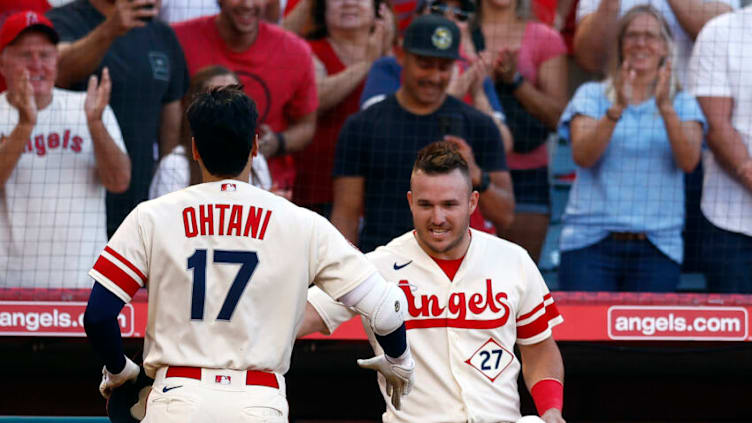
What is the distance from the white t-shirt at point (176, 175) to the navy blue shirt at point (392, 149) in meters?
0.35

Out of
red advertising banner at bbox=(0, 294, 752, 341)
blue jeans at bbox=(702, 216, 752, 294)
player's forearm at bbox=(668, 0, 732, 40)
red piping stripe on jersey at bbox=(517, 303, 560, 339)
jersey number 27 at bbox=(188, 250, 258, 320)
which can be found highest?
player's forearm at bbox=(668, 0, 732, 40)

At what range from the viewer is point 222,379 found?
96.1 inches

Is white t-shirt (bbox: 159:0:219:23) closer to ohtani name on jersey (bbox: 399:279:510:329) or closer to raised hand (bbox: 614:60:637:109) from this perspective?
raised hand (bbox: 614:60:637:109)

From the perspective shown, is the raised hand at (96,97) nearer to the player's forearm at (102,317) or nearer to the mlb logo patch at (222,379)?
the player's forearm at (102,317)

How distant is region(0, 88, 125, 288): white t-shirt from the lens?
15.3 feet

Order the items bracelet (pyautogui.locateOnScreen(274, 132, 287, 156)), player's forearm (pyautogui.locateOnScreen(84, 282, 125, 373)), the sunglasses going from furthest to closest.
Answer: the sunglasses < bracelet (pyautogui.locateOnScreen(274, 132, 287, 156)) < player's forearm (pyautogui.locateOnScreen(84, 282, 125, 373))

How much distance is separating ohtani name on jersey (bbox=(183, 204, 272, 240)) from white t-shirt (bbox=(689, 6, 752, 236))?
314 centimetres

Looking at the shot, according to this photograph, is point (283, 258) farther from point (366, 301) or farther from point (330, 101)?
point (330, 101)

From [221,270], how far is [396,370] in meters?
0.57

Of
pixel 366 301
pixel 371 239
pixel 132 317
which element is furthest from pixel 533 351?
pixel 132 317

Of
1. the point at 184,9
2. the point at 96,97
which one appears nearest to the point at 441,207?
the point at 96,97

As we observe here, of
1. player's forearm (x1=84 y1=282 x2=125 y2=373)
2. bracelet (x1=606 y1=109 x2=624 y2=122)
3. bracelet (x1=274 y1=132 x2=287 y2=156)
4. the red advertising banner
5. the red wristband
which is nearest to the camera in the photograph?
player's forearm (x1=84 y1=282 x2=125 y2=373)

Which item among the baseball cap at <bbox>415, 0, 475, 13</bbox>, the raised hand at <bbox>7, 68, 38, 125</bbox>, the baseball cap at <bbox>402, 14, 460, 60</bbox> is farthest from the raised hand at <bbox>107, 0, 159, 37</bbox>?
the baseball cap at <bbox>415, 0, 475, 13</bbox>

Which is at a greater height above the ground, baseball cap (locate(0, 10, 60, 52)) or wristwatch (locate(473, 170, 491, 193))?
baseball cap (locate(0, 10, 60, 52))
